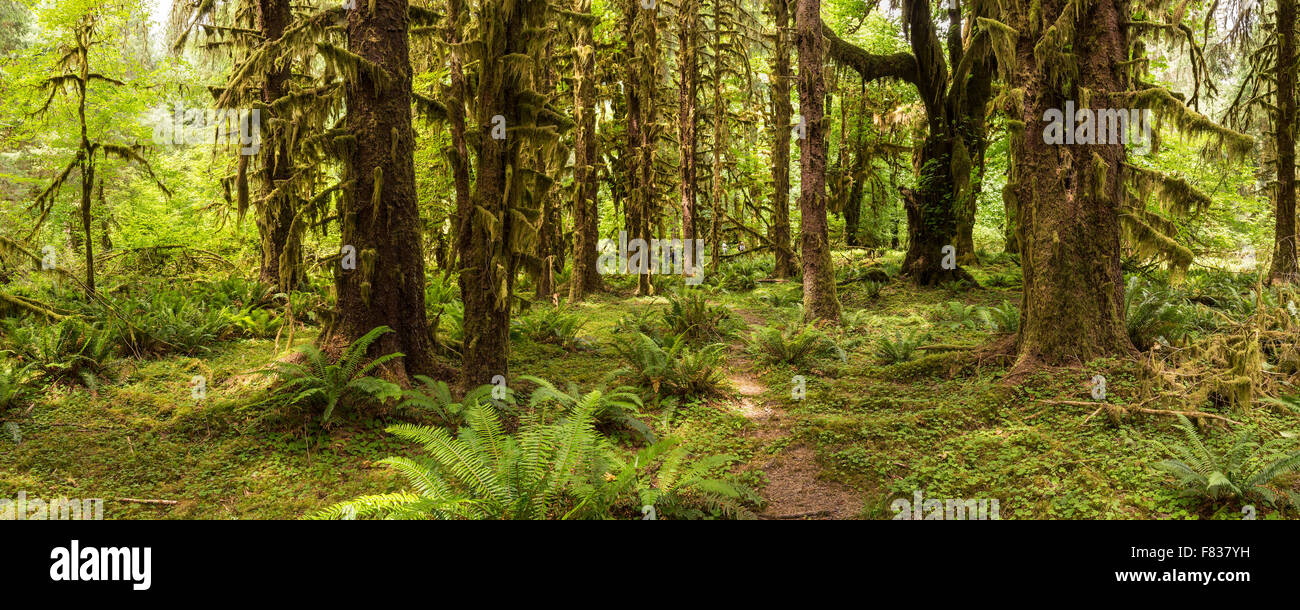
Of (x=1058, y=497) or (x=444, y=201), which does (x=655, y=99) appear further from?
(x=1058, y=497)

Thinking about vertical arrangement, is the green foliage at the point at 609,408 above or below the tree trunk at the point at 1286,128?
below

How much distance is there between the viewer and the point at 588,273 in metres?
15.5

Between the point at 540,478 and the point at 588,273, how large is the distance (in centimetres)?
1135

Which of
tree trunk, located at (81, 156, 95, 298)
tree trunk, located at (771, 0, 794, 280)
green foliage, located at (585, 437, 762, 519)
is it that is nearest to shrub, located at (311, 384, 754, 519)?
green foliage, located at (585, 437, 762, 519)

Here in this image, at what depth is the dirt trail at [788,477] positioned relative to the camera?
4836mm

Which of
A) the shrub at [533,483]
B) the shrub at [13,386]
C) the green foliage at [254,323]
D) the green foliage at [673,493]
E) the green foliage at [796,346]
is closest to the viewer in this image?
the shrub at [533,483]

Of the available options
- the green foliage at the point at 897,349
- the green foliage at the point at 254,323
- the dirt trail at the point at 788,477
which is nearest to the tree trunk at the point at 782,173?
the green foliage at the point at 897,349

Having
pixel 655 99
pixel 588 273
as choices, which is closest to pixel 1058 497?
pixel 588 273

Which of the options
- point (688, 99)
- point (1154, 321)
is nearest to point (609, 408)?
point (1154, 321)

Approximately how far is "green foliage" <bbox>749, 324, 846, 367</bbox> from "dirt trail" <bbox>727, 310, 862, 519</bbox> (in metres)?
1.29

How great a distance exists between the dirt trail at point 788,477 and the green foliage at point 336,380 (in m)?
3.54

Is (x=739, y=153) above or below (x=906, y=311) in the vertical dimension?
above

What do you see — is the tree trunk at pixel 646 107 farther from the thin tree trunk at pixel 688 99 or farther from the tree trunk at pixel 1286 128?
the tree trunk at pixel 1286 128
